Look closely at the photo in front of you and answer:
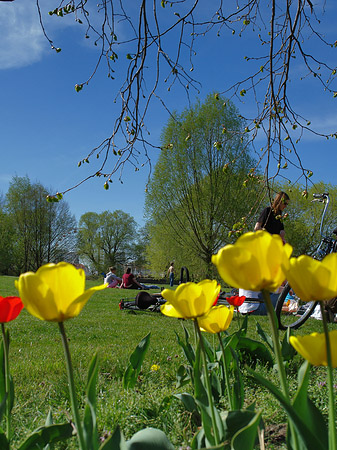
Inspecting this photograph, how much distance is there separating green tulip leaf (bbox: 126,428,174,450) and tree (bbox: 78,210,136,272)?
46.3 meters

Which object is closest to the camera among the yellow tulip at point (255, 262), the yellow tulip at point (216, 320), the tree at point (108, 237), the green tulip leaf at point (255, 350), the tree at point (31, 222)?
the yellow tulip at point (255, 262)

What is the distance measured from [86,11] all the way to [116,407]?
2.77 m

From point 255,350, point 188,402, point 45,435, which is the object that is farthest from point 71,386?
point 255,350

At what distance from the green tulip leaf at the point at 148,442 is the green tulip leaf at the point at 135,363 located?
0.96 meters

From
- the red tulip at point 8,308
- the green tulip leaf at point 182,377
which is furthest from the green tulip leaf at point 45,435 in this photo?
the green tulip leaf at point 182,377

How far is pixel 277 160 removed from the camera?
304 centimetres

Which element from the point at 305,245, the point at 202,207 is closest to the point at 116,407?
the point at 202,207

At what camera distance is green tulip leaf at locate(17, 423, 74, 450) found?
3.04 ft

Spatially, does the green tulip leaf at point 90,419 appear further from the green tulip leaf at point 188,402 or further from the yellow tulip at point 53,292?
the green tulip leaf at point 188,402

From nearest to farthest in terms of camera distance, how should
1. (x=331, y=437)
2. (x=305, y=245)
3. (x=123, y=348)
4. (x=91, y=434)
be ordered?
(x=331, y=437) < (x=91, y=434) < (x=123, y=348) < (x=305, y=245)

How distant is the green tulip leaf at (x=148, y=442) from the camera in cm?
93

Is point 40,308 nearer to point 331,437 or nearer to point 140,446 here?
point 140,446

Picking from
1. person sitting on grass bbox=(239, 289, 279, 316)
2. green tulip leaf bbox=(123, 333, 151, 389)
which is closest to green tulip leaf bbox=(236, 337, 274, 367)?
green tulip leaf bbox=(123, 333, 151, 389)

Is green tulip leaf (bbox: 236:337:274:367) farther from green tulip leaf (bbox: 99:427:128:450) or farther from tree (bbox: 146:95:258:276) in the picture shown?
tree (bbox: 146:95:258:276)
